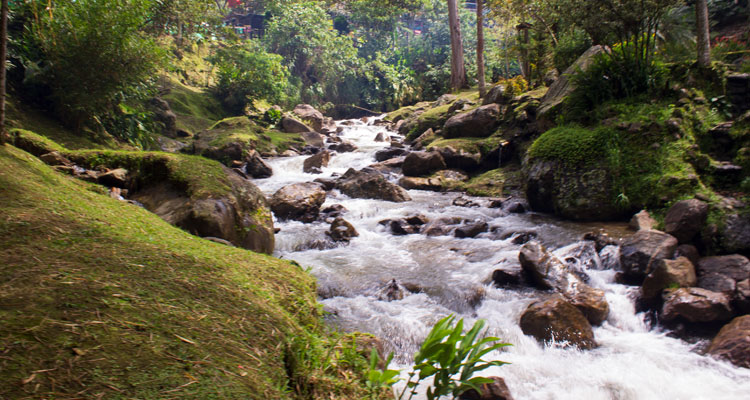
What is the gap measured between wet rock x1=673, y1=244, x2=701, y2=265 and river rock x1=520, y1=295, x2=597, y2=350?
2.08 meters

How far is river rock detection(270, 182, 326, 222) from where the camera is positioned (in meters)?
9.51

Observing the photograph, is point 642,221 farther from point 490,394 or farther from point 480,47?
point 480,47

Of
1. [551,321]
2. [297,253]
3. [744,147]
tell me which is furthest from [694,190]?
[297,253]

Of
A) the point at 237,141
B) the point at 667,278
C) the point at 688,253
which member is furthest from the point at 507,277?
the point at 237,141

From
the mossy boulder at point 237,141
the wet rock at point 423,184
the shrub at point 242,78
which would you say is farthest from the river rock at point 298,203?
the shrub at point 242,78

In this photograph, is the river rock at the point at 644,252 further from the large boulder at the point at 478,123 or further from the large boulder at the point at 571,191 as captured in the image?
the large boulder at the point at 478,123

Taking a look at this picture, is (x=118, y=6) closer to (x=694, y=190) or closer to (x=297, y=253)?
(x=297, y=253)

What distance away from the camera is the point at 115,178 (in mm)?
5691

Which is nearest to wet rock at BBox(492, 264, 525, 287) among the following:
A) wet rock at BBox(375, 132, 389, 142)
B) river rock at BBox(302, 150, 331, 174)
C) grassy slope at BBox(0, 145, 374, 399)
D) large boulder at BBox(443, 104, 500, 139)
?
grassy slope at BBox(0, 145, 374, 399)

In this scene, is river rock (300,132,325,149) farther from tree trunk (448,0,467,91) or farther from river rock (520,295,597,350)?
river rock (520,295,597,350)

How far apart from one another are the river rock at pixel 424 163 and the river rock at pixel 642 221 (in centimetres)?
648

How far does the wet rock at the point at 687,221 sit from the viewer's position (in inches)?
233

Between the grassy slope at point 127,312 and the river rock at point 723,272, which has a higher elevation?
the grassy slope at point 127,312

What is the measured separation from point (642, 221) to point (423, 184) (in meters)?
6.26
